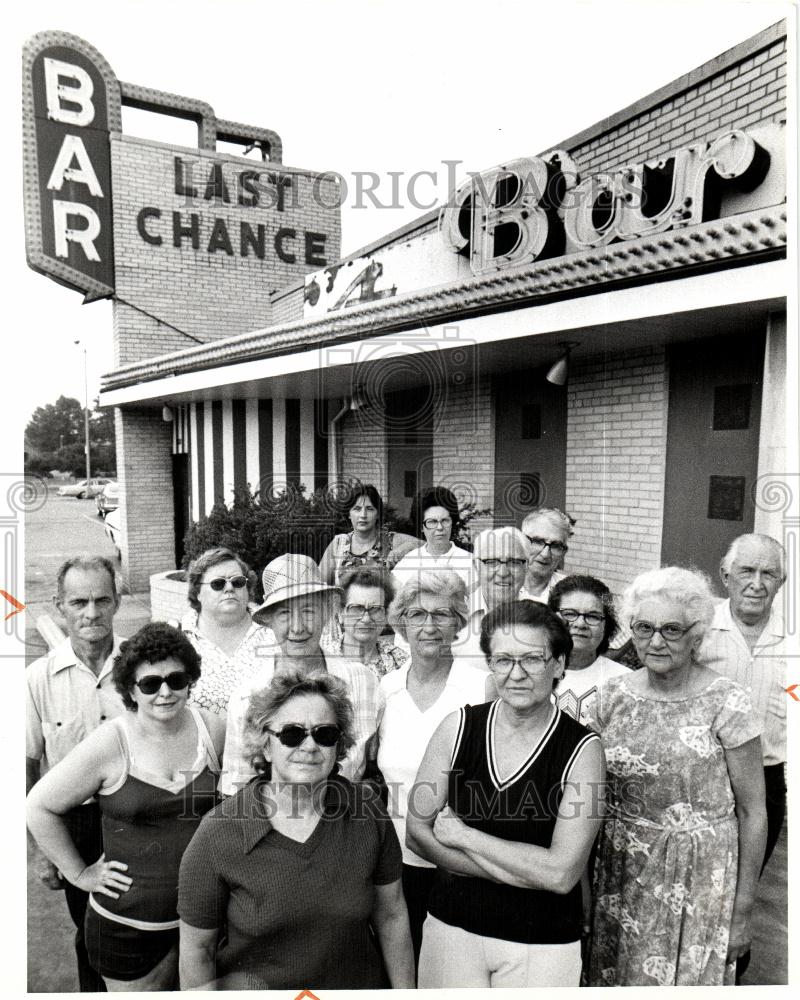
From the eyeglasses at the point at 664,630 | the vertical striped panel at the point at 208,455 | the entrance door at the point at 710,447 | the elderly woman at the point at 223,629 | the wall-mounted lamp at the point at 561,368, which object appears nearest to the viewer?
the eyeglasses at the point at 664,630

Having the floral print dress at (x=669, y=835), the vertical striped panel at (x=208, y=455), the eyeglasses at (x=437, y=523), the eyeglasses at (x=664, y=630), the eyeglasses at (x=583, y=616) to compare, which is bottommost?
the floral print dress at (x=669, y=835)

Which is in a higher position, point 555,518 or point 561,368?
point 561,368

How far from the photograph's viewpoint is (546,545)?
2.61 metres

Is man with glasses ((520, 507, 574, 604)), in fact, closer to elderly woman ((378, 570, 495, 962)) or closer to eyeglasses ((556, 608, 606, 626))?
eyeglasses ((556, 608, 606, 626))

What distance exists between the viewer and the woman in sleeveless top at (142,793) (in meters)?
2.20

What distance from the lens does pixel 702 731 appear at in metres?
2.06

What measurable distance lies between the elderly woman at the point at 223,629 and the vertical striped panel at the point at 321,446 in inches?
22.4

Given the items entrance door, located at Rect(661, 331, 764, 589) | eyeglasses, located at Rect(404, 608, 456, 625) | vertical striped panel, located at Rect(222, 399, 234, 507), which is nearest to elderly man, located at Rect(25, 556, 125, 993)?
vertical striped panel, located at Rect(222, 399, 234, 507)

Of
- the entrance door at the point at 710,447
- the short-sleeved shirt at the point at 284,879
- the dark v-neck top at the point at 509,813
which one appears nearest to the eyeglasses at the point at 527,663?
the dark v-neck top at the point at 509,813

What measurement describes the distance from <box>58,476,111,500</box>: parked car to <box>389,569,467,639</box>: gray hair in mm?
1326

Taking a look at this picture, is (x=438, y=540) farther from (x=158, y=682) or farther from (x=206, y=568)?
(x=158, y=682)

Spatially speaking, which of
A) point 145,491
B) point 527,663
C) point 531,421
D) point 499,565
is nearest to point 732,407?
point 531,421

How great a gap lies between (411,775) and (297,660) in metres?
0.56

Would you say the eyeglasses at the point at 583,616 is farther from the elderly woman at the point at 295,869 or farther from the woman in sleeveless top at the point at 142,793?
the woman in sleeveless top at the point at 142,793
